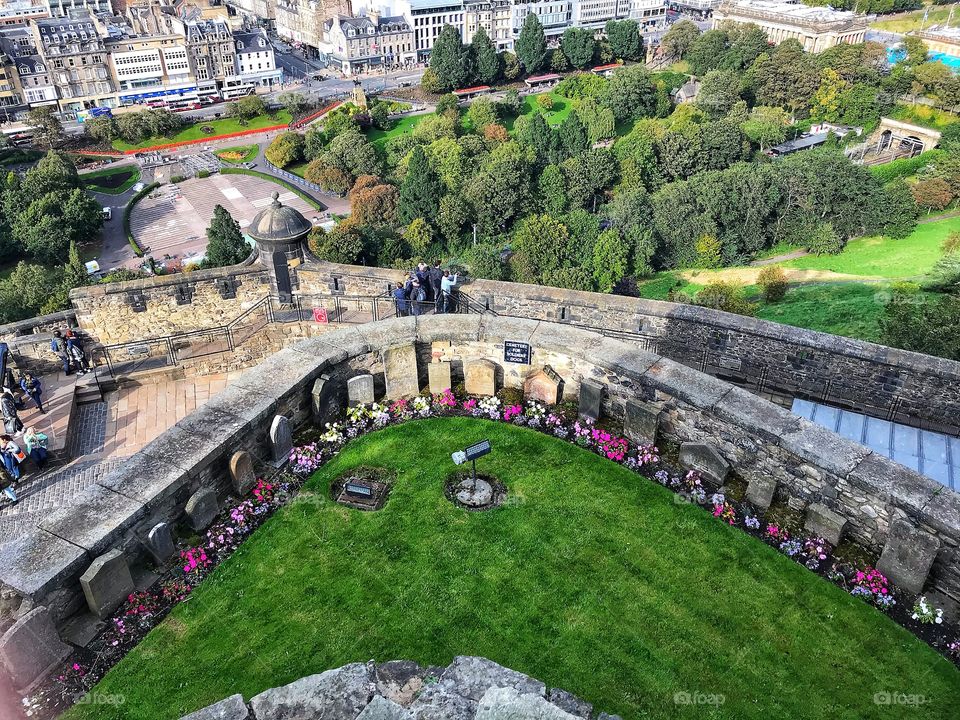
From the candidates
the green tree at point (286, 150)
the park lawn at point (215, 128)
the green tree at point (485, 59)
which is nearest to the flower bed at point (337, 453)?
the green tree at point (286, 150)

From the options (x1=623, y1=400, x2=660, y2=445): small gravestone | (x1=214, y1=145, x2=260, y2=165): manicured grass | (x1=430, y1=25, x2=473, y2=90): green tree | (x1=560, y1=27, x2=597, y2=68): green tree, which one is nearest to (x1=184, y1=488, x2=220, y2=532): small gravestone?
(x1=623, y1=400, x2=660, y2=445): small gravestone

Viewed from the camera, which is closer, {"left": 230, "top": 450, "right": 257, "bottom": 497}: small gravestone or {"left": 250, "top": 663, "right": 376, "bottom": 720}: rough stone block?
{"left": 250, "top": 663, "right": 376, "bottom": 720}: rough stone block

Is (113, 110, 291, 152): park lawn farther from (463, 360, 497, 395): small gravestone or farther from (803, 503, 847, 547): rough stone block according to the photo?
(803, 503, 847, 547): rough stone block

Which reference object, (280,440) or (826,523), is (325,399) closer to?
(280,440)

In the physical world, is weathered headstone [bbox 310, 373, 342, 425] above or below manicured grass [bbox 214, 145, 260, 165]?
above

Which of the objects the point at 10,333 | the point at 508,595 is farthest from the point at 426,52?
the point at 508,595

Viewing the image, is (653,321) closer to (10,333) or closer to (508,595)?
(508,595)

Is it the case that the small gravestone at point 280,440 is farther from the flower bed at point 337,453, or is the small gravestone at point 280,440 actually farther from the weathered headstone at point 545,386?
the weathered headstone at point 545,386
